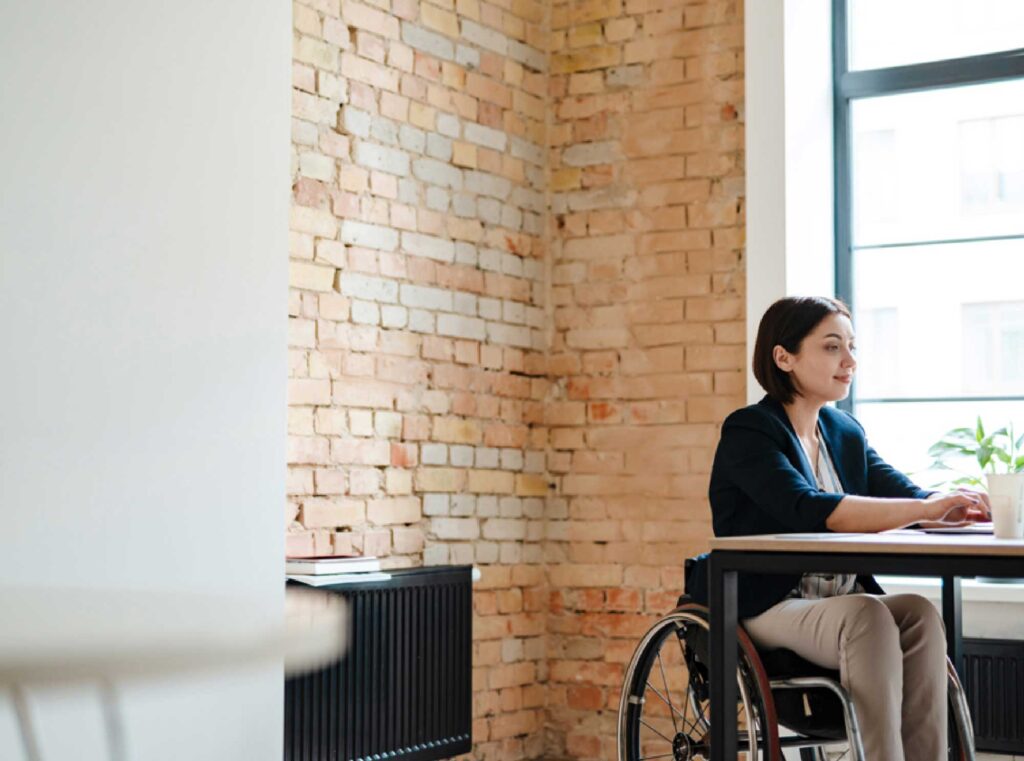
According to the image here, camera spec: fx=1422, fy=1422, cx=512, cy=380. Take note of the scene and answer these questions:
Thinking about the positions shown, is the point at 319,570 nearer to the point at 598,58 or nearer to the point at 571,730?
the point at 571,730

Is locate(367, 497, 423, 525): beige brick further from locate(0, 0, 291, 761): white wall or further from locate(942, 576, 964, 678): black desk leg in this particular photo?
locate(942, 576, 964, 678): black desk leg

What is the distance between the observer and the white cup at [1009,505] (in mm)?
2576

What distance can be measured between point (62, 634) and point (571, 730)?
8.09 ft

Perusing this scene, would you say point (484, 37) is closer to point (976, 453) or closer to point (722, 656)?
point (976, 453)

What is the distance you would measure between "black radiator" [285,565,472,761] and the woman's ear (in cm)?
123

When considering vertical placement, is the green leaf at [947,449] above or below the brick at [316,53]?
below

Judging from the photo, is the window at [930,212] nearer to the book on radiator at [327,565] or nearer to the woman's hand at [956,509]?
the woman's hand at [956,509]

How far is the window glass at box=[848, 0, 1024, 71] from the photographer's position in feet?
14.6

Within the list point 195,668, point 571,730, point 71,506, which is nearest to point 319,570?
point 195,668

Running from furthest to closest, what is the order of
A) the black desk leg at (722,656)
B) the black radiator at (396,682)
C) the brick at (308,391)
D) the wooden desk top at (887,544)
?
the brick at (308,391) < the black radiator at (396,682) < the black desk leg at (722,656) < the wooden desk top at (887,544)

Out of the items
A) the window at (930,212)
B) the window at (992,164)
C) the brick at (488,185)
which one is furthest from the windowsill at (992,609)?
the brick at (488,185)

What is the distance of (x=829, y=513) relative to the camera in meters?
2.91

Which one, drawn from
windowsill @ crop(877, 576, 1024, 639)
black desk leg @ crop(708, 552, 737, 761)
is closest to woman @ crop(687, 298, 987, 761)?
black desk leg @ crop(708, 552, 737, 761)

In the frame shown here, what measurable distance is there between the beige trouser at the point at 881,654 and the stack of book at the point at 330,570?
3.67 feet
